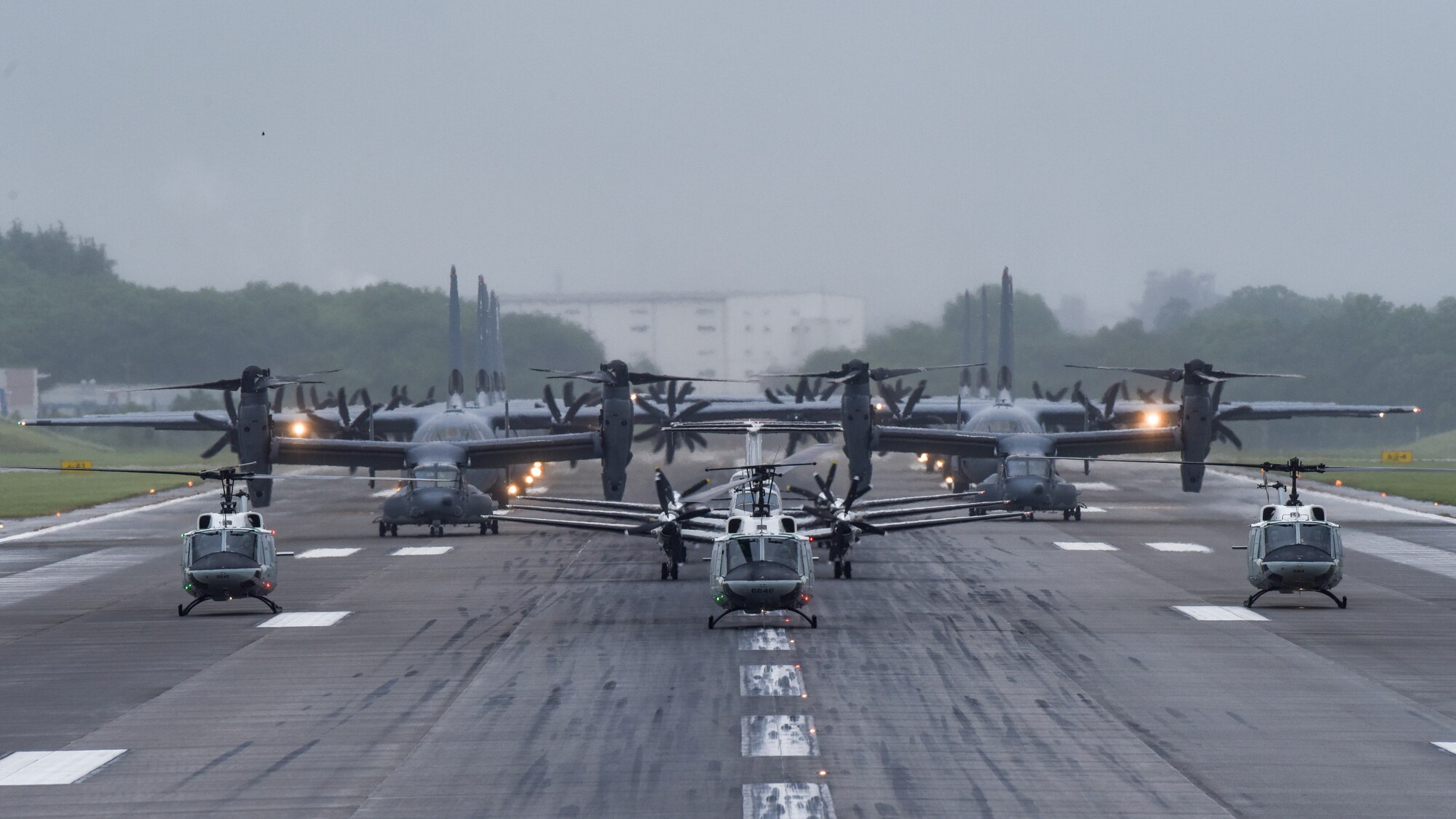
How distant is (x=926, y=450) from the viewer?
196 feet

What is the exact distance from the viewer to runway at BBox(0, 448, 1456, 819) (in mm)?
19594

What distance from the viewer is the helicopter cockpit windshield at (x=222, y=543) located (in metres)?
34.0

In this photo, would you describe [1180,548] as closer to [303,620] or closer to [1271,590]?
[1271,590]

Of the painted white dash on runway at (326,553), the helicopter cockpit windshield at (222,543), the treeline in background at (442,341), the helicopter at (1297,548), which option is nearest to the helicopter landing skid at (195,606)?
the helicopter cockpit windshield at (222,543)

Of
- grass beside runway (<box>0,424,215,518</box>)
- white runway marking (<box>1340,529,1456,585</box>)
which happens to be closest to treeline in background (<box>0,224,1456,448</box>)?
grass beside runway (<box>0,424,215,518</box>)

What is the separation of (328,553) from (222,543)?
16.4 metres

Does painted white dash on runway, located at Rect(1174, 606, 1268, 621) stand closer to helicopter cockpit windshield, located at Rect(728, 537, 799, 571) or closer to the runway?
the runway

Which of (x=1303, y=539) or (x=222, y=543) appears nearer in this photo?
(x=222, y=543)

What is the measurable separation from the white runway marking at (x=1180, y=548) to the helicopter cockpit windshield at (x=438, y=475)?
23.1 m

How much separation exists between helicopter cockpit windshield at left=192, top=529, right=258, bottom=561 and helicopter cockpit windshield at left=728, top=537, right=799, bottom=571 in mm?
10805

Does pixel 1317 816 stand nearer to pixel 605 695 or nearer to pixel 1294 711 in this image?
pixel 1294 711

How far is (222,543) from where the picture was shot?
34.0 metres

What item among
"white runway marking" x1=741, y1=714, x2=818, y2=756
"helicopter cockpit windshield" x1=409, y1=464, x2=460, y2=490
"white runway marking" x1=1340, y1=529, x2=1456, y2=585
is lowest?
"white runway marking" x1=1340, y1=529, x2=1456, y2=585

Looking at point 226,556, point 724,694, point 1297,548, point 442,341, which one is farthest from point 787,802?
point 442,341
